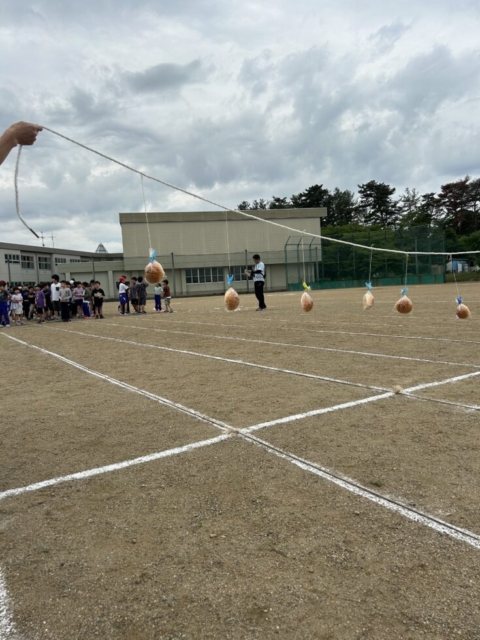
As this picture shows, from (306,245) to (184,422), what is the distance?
4854 centimetres

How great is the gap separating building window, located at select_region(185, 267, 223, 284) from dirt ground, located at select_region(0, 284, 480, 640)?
1754 inches

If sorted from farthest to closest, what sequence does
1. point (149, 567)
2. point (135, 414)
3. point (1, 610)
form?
point (135, 414) < point (149, 567) < point (1, 610)

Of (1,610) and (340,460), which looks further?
(340,460)

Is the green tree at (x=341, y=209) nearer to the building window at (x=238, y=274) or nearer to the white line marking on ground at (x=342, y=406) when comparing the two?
the building window at (x=238, y=274)

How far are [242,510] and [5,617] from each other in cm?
137

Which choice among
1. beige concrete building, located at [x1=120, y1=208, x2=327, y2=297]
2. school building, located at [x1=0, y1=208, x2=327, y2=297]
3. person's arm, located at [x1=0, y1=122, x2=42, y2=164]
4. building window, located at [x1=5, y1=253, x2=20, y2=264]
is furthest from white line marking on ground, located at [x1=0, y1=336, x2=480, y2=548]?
building window, located at [x1=5, y1=253, x2=20, y2=264]

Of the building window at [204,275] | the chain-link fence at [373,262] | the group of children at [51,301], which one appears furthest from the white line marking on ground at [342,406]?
the building window at [204,275]

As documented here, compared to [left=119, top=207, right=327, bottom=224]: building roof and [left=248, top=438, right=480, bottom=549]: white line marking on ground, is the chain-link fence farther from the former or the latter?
[left=248, top=438, right=480, bottom=549]: white line marking on ground

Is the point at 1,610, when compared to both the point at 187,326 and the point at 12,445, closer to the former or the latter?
the point at 12,445

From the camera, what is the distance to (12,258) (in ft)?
193

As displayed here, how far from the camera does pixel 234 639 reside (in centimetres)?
189

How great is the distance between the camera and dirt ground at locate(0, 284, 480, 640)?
204 centimetres

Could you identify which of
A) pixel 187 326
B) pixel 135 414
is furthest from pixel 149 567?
pixel 187 326

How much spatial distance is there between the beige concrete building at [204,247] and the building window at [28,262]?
20174 millimetres
